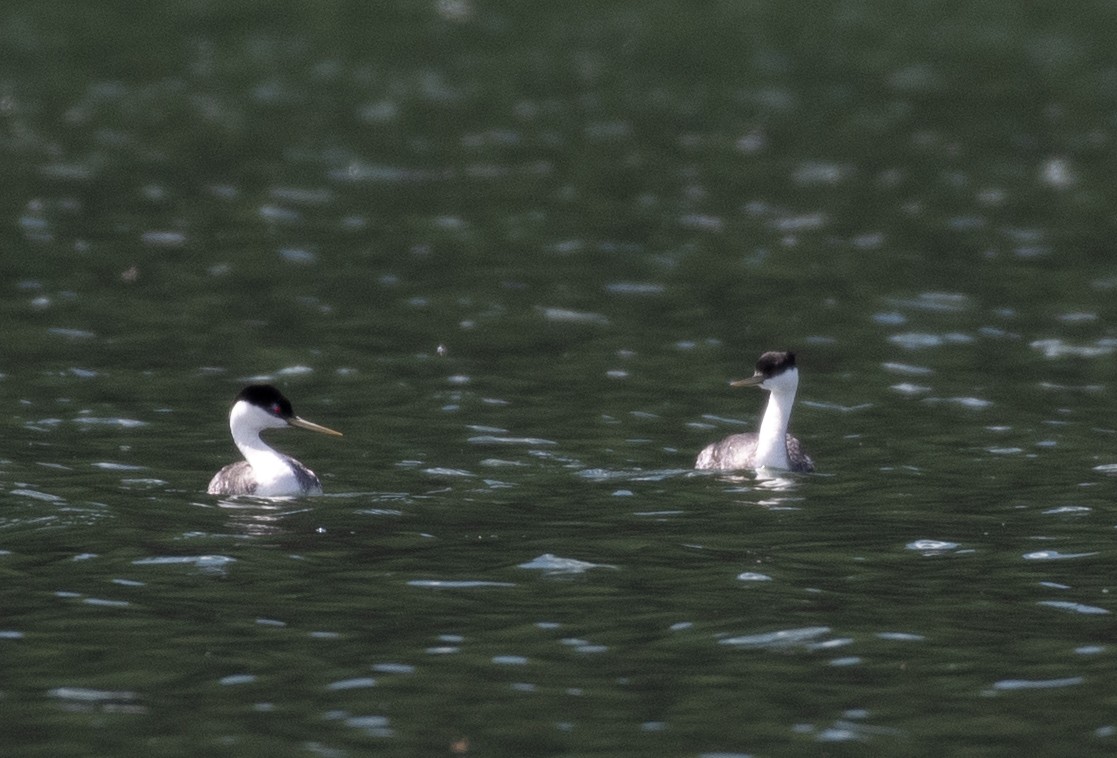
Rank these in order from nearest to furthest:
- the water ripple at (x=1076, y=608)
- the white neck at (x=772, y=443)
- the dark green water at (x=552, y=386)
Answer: the dark green water at (x=552, y=386)
the water ripple at (x=1076, y=608)
the white neck at (x=772, y=443)

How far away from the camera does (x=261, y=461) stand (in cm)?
1759

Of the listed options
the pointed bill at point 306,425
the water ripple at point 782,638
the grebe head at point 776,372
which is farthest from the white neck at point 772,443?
the water ripple at point 782,638

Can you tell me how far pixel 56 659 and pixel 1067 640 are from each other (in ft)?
20.6

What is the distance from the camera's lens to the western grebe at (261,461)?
17438 millimetres

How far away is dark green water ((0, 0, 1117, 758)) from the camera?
12672 mm

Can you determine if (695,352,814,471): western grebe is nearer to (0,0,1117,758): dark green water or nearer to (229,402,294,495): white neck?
(0,0,1117,758): dark green water

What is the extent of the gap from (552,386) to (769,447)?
384 cm

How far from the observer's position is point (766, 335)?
24.7 meters

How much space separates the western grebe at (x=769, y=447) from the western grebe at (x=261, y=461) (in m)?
3.40

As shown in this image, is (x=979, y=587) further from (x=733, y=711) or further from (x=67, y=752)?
(x=67, y=752)

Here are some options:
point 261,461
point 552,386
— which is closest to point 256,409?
point 261,461

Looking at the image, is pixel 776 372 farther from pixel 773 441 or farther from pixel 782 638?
pixel 782 638

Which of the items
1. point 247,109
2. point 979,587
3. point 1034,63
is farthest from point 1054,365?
point 1034,63

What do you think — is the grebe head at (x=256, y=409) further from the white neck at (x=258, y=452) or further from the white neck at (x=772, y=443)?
the white neck at (x=772, y=443)
